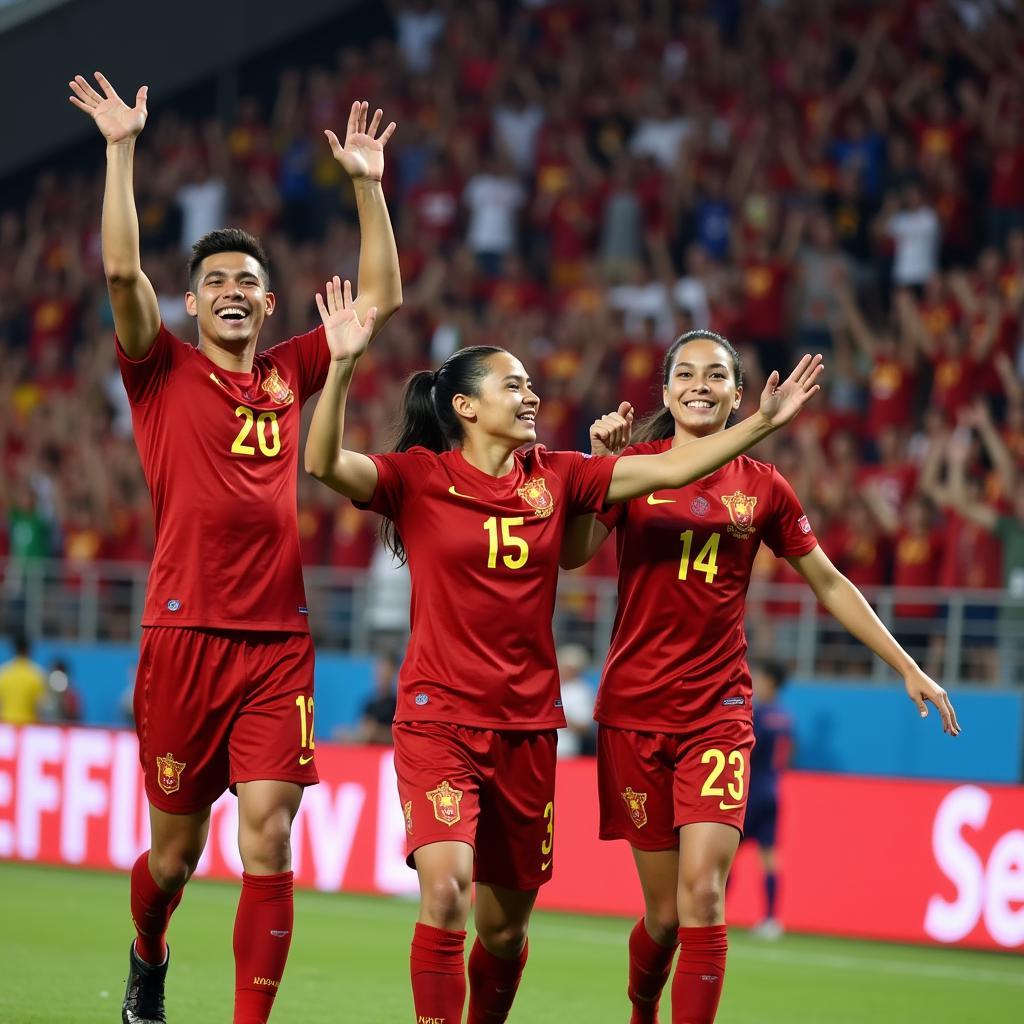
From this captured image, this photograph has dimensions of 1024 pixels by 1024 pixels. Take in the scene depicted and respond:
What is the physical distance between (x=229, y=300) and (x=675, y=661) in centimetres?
196

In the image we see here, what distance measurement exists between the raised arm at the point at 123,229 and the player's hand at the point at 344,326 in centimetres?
60

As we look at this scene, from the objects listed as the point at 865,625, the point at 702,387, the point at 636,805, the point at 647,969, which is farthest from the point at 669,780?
the point at 702,387

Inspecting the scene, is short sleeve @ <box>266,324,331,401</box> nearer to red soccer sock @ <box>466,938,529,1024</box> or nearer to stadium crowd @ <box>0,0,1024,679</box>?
red soccer sock @ <box>466,938,529,1024</box>

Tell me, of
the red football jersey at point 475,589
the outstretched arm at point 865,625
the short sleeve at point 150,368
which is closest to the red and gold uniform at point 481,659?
the red football jersey at point 475,589

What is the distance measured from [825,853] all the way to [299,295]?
10.1 metres

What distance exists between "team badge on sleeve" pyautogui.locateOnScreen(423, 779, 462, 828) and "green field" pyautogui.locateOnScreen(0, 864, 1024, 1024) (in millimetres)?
2212

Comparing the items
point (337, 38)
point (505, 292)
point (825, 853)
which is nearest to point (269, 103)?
point (337, 38)

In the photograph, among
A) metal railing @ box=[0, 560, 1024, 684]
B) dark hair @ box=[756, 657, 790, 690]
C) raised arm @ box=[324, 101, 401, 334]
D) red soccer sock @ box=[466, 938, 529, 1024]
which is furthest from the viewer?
metal railing @ box=[0, 560, 1024, 684]

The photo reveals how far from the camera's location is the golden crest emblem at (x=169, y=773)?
6328 millimetres

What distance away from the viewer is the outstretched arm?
6570mm

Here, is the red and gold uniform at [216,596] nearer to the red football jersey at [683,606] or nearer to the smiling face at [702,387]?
the red football jersey at [683,606]

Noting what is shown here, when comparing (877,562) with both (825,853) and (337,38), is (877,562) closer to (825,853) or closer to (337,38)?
(825,853)

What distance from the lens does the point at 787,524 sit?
6734 millimetres

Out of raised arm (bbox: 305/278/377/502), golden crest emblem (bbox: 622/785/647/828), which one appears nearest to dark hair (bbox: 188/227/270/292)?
raised arm (bbox: 305/278/377/502)
